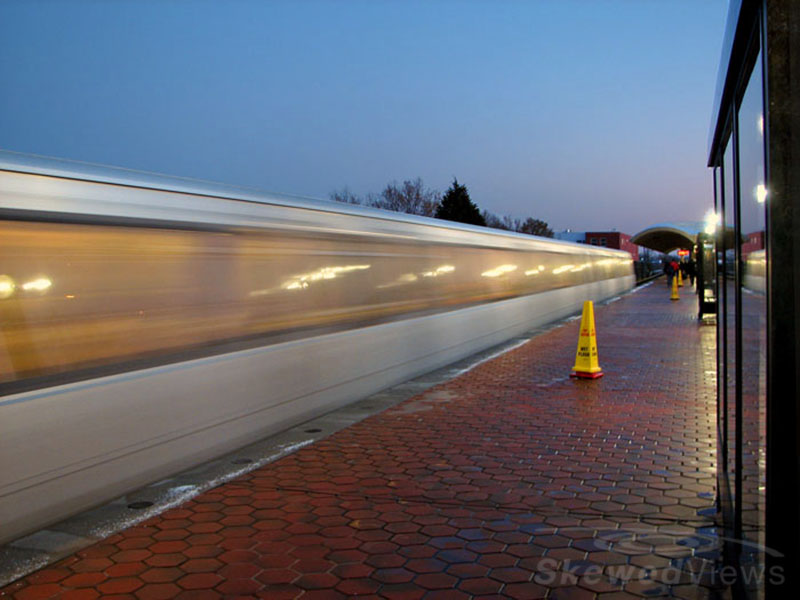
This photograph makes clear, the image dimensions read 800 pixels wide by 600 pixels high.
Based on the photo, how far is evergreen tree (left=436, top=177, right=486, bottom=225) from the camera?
171 feet

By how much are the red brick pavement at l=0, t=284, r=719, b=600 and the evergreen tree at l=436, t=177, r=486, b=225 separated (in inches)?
1765

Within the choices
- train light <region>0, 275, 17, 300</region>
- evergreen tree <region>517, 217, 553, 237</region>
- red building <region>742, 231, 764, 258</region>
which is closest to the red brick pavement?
train light <region>0, 275, 17, 300</region>

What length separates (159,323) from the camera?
5.42 metres

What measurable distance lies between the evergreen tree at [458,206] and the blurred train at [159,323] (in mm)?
43039

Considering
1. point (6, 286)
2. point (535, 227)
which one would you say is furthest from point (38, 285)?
point (535, 227)

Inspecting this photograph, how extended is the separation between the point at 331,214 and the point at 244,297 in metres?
2.02

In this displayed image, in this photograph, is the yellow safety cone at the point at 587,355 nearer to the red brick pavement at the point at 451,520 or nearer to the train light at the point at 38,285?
the red brick pavement at the point at 451,520

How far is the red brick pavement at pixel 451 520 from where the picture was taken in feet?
12.2

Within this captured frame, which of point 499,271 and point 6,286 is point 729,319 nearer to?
point 6,286

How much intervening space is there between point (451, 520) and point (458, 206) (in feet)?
159

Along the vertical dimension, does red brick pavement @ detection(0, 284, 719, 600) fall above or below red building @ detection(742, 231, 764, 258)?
below

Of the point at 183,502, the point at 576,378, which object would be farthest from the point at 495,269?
the point at 183,502

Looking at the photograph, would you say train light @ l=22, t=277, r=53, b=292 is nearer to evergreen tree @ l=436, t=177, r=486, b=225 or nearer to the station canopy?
the station canopy

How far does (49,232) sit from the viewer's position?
180 inches
